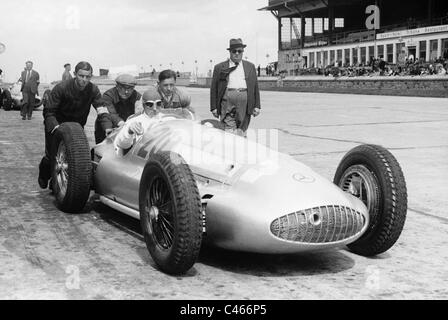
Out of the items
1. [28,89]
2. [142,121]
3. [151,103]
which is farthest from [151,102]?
[28,89]

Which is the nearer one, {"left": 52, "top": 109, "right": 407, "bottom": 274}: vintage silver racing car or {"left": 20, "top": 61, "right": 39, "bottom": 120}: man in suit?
{"left": 52, "top": 109, "right": 407, "bottom": 274}: vintage silver racing car

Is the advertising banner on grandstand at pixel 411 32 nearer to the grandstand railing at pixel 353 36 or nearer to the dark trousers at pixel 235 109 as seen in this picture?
the grandstand railing at pixel 353 36

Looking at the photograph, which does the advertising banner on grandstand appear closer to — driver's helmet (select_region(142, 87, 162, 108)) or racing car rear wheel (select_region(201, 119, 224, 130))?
driver's helmet (select_region(142, 87, 162, 108))

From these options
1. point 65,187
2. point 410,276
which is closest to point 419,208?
point 410,276

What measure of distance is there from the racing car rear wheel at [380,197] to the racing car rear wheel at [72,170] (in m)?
2.45

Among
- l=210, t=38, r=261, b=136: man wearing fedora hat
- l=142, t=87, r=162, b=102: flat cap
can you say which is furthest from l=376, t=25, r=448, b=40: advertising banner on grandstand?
l=142, t=87, r=162, b=102: flat cap

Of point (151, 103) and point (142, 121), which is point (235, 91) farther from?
point (142, 121)

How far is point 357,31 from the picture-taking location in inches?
2864

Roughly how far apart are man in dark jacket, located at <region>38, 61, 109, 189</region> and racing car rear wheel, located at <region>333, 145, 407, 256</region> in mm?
3026

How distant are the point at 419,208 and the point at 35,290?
4021mm

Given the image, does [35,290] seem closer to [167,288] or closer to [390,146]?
[167,288]

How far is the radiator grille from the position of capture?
411 centimetres

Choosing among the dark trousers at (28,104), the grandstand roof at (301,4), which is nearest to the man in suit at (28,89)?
the dark trousers at (28,104)

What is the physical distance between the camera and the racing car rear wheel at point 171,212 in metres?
4.05
